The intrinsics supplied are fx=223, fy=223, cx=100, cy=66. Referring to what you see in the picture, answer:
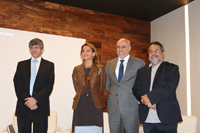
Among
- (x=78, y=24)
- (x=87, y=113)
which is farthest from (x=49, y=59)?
(x=87, y=113)

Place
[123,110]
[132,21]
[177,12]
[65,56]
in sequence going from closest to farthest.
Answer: [123,110], [65,56], [177,12], [132,21]

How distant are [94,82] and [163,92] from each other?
98cm

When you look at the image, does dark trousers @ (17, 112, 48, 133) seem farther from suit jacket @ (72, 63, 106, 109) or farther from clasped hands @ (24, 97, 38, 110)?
suit jacket @ (72, 63, 106, 109)

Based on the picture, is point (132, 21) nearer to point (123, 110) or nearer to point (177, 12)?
point (177, 12)

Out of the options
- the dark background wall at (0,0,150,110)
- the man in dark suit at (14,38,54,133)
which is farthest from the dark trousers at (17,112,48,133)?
the dark background wall at (0,0,150,110)

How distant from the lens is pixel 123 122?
297 centimetres

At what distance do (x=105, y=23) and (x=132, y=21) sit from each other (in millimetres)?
871

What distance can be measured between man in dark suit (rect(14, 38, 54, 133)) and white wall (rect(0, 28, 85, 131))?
135 centimetres

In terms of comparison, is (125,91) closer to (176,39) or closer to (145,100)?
(145,100)

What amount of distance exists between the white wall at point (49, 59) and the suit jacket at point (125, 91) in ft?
5.25

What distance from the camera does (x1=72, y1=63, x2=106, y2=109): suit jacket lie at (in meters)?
3.09

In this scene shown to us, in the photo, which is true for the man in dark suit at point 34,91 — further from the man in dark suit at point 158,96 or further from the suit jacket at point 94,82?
the man in dark suit at point 158,96

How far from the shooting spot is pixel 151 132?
2.72 meters

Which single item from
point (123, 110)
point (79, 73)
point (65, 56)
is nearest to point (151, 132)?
point (123, 110)
